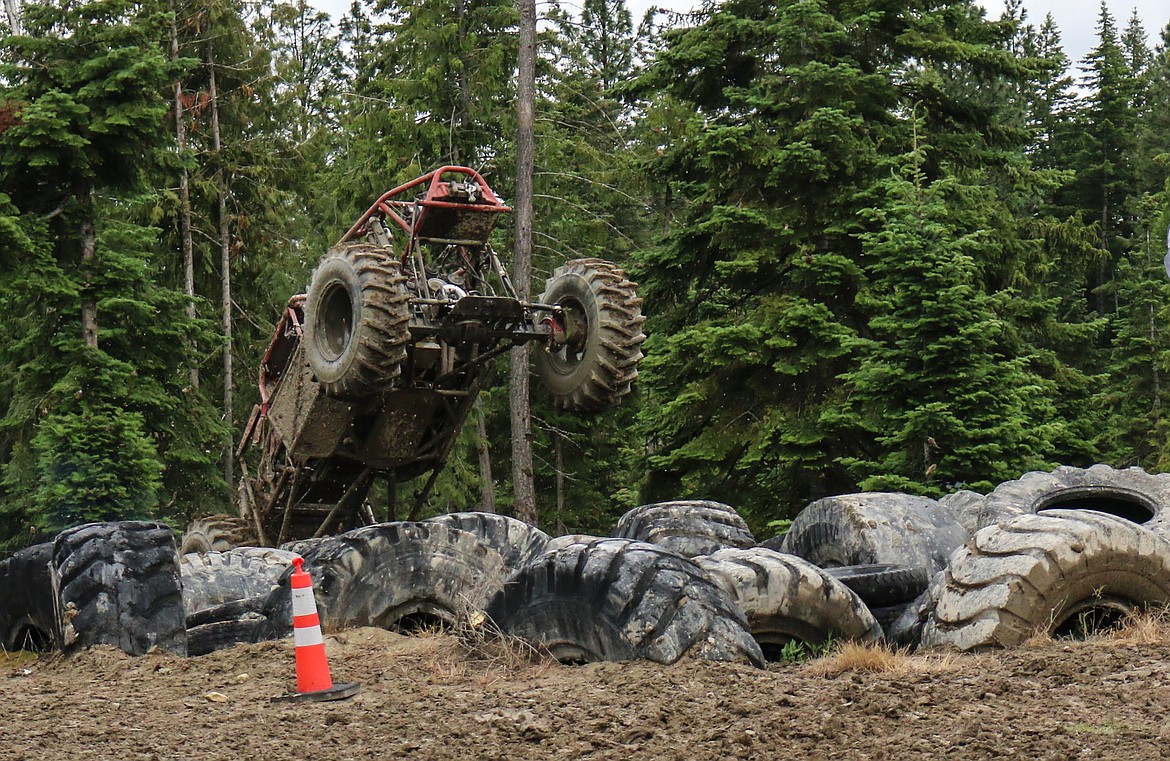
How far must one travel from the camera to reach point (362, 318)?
10.3m

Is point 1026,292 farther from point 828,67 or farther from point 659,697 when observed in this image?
point 659,697

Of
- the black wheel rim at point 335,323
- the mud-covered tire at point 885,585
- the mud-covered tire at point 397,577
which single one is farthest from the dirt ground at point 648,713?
the black wheel rim at point 335,323

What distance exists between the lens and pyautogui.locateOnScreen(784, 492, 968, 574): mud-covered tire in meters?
9.03

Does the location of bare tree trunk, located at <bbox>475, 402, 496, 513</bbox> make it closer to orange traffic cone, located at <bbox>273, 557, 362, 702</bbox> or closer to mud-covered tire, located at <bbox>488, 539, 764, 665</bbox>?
mud-covered tire, located at <bbox>488, 539, 764, 665</bbox>

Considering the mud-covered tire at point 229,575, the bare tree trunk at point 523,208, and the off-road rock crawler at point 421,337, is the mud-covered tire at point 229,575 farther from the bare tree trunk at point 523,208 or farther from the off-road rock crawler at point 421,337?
the bare tree trunk at point 523,208

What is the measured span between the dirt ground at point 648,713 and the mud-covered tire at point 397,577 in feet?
4.27

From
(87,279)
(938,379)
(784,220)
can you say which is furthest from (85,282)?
(938,379)

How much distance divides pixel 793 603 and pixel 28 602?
465cm

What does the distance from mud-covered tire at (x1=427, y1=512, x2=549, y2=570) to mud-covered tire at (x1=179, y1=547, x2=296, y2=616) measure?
6.64 ft

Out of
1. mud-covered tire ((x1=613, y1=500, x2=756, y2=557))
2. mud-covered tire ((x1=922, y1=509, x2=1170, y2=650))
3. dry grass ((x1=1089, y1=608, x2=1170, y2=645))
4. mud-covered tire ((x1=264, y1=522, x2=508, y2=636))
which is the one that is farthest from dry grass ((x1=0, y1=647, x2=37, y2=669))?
dry grass ((x1=1089, y1=608, x2=1170, y2=645))

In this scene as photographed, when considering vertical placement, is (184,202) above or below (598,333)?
above

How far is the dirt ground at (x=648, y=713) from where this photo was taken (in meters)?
4.02

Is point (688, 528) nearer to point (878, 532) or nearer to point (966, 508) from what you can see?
point (878, 532)

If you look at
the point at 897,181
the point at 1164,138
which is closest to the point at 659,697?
the point at 897,181
